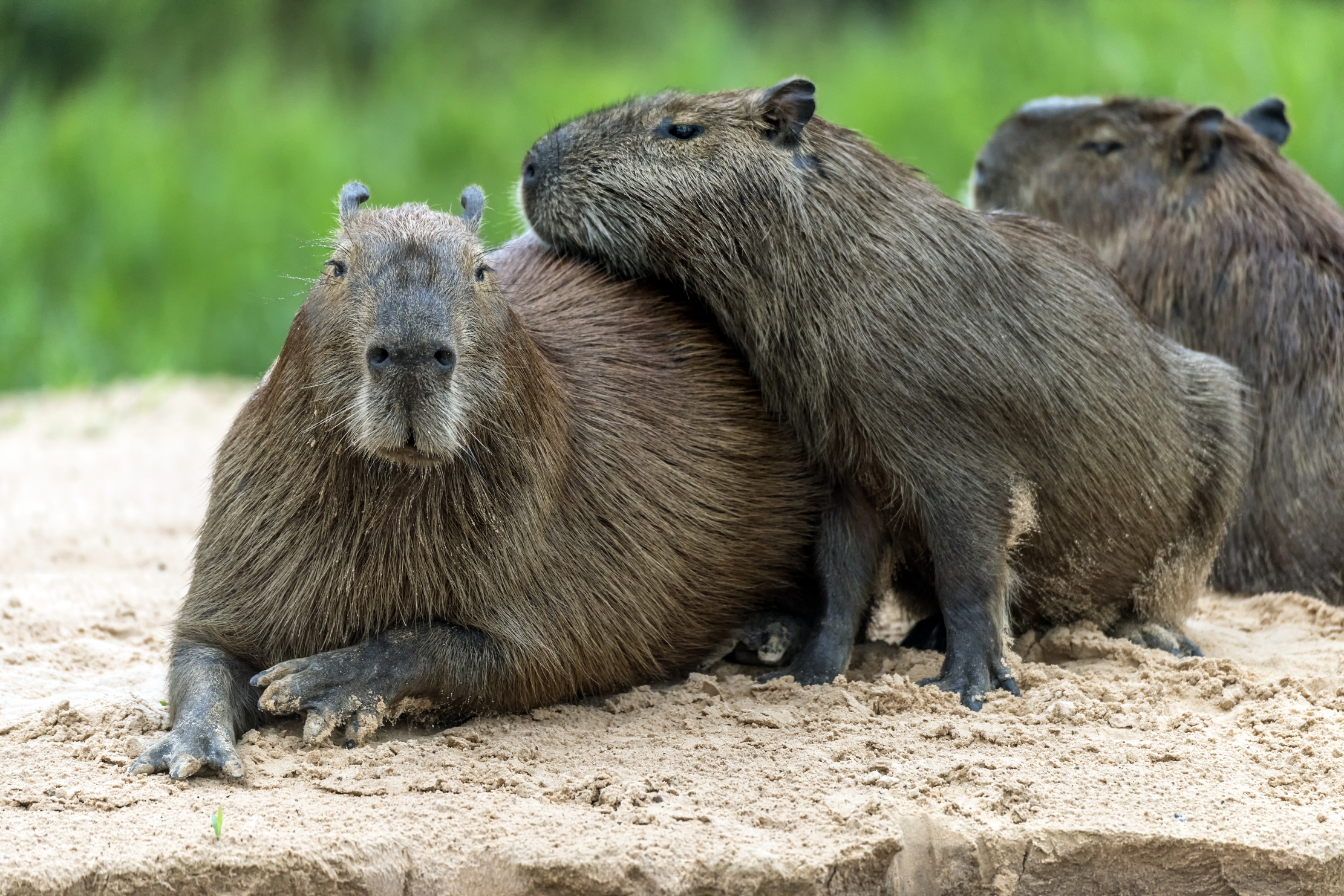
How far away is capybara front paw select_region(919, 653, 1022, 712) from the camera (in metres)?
3.67

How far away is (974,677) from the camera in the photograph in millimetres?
3703

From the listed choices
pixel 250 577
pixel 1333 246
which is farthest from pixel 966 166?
pixel 250 577

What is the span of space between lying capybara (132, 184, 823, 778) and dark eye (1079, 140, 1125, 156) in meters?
2.39

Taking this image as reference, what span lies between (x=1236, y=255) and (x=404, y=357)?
3205mm

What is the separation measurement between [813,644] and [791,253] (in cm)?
99

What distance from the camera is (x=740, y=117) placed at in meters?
4.05

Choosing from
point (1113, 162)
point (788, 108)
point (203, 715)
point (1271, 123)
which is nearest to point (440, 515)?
point (203, 715)

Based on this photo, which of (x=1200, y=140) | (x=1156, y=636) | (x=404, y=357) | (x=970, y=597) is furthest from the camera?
(x=1200, y=140)

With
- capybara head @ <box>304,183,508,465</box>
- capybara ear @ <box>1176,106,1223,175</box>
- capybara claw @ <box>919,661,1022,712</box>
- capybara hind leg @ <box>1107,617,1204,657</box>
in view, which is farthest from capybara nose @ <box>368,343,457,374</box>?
capybara ear @ <box>1176,106,1223,175</box>

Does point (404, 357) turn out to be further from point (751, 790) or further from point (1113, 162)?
point (1113, 162)

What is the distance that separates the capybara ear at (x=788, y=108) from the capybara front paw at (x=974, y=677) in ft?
4.56

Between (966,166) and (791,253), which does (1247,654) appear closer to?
(791,253)

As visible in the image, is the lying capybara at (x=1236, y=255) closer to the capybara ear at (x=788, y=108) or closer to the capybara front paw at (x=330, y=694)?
the capybara ear at (x=788, y=108)

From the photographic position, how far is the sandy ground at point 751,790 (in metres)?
2.80
